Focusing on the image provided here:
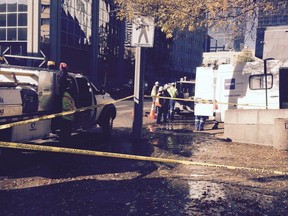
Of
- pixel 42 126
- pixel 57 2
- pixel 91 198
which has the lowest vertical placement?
pixel 91 198

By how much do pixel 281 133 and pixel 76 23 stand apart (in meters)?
32.7

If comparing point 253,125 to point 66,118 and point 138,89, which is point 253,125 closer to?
point 138,89

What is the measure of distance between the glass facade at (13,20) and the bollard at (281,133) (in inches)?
1168

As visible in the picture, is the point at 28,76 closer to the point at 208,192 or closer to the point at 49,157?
the point at 49,157

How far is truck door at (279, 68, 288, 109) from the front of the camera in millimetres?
12047

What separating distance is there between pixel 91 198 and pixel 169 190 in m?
1.28

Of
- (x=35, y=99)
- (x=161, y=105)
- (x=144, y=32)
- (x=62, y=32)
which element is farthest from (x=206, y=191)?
(x=62, y=32)

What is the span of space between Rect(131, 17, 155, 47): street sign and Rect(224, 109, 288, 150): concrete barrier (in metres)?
3.30

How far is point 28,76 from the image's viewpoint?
8164 mm

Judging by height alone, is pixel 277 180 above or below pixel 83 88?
below

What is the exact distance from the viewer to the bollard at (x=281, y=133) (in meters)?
8.56

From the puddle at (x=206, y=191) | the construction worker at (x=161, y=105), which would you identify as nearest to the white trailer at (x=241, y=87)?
the construction worker at (x=161, y=105)

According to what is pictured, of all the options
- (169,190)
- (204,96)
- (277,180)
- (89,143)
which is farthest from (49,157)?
(204,96)

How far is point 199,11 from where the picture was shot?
11.1 meters
